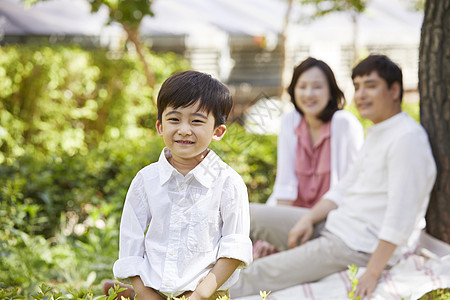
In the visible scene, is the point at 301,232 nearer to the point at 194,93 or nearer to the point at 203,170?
the point at 203,170

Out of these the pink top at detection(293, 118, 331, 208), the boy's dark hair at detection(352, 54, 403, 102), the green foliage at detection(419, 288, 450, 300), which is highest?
the boy's dark hair at detection(352, 54, 403, 102)

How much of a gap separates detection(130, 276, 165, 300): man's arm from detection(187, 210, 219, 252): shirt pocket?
0.69ft

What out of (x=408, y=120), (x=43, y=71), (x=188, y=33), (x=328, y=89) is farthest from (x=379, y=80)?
(x=188, y=33)

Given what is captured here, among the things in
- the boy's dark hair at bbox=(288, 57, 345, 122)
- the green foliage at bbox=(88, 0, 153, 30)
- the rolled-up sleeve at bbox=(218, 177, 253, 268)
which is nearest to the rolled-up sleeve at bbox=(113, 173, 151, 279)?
Answer: the rolled-up sleeve at bbox=(218, 177, 253, 268)

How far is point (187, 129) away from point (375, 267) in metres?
1.42

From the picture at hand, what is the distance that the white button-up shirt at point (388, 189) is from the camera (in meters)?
2.67

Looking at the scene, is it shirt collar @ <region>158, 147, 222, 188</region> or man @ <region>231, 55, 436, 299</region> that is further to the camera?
man @ <region>231, 55, 436, 299</region>

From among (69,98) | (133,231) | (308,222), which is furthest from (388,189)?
(69,98)

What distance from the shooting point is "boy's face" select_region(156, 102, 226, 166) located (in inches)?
71.6

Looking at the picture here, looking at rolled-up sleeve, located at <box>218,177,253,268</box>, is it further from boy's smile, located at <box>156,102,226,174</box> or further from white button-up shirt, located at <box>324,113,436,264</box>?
white button-up shirt, located at <box>324,113,436,264</box>

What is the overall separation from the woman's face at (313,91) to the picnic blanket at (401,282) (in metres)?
1.13

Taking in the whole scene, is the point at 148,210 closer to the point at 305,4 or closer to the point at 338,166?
the point at 338,166

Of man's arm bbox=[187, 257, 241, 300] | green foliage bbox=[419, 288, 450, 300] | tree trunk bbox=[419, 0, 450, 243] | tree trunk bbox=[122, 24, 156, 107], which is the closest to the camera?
man's arm bbox=[187, 257, 241, 300]

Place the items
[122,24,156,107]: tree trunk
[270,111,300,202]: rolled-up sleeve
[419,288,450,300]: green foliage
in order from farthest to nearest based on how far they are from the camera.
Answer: [122,24,156,107]: tree trunk
[270,111,300,202]: rolled-up sleeve
[419,288,450,300]: green foliage
